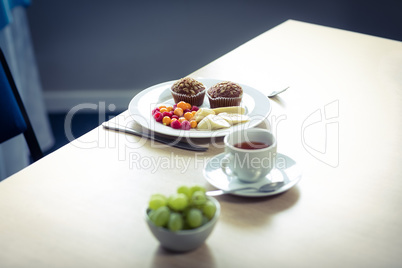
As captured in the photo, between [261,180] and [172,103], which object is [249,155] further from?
[172,103]

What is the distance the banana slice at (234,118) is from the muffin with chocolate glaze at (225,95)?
0.24 feet

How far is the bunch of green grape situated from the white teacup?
0.55 feet

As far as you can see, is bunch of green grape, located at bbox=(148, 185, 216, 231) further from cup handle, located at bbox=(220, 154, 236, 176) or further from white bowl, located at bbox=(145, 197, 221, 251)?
cup handle, located at bbox=(220, 154, 236, 176)

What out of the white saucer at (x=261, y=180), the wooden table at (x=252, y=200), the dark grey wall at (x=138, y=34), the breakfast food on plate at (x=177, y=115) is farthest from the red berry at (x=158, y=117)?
the dark grey wall at (x=138, y=34)

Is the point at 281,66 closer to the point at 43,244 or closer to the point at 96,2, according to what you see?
the point at 43,244

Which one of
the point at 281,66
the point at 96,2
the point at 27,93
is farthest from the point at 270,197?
the point at 96,2

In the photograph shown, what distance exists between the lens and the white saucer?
0.97 metres

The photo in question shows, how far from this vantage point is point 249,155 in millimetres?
939

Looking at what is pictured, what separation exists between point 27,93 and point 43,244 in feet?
A: 7.21

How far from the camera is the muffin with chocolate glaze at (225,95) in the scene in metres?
1.31

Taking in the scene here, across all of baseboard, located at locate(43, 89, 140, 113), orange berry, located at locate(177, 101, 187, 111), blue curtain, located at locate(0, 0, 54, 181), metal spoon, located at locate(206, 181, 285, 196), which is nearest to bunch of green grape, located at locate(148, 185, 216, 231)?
metal spoon, located at locate(206, 181, 285, 196)

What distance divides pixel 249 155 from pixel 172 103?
1.63 feet

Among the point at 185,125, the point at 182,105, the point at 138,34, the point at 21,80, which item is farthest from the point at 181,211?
the point at 138,34

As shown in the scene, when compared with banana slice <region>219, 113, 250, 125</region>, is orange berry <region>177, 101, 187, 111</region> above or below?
above
